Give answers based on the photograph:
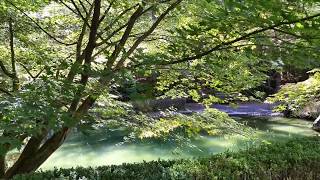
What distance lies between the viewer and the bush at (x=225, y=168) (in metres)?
3.88

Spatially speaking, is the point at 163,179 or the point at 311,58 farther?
the point at 163,179

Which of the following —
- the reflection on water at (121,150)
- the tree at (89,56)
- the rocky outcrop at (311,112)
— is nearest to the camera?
the tree at (89,56)

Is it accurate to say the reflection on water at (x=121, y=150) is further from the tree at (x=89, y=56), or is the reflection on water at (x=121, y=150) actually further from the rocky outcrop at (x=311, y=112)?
the tree at (x=89, y=56)

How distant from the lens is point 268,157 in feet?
15.0

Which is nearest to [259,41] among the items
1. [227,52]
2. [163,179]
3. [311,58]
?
[311,58]

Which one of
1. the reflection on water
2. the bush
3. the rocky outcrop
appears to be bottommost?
the reflection on water

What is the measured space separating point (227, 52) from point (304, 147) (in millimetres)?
2637

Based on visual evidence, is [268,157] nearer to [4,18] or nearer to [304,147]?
[304,147]

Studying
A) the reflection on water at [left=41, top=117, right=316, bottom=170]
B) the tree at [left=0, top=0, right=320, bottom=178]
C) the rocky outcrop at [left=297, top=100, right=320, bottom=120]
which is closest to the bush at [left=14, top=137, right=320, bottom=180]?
the tree at [left=0, top=0, right=320, bottom=178]

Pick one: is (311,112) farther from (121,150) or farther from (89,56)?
(89,56)

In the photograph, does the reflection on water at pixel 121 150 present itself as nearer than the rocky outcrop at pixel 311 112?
Yes

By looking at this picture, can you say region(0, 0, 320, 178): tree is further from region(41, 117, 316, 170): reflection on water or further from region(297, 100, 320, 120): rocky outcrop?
region(297, 100, 320, 120): rocky outcrop

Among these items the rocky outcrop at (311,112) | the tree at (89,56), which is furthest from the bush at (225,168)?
the rocky outcrop at (311,112)

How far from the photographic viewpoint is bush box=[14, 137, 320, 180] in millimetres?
3879
